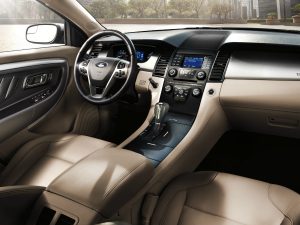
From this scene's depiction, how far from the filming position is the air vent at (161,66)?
241cm

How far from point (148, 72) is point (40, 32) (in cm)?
83

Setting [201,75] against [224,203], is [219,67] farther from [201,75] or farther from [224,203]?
[224,203]

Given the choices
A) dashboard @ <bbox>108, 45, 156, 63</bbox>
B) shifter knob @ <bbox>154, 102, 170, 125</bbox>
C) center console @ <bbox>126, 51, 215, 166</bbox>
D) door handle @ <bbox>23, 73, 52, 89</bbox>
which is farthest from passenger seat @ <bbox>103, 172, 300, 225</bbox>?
door handle @ <bbox>23, 73, 52, 89</bbox>

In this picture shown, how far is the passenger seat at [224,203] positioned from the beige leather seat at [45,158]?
53cm

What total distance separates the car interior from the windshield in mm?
73

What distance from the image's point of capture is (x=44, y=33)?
2.66 m

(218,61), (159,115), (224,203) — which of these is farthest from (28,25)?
(224,203)

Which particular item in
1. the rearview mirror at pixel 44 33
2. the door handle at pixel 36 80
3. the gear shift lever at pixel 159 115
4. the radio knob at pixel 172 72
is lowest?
the gear shift lever at pixel 159 115

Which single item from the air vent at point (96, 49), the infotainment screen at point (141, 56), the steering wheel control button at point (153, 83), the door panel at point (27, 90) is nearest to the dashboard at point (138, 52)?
the infotainment screen at point (141, 56)

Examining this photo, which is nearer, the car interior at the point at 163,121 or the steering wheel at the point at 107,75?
the car interior at the point at 163,121

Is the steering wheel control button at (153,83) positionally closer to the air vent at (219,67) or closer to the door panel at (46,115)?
the air vent at (219,67)

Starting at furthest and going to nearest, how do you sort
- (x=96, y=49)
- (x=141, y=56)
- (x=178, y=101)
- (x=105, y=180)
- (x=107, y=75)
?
(x=96, y=49), (x=141, y=56), (x=178, y=101), (x=107, y=75), (x=105, y=180)

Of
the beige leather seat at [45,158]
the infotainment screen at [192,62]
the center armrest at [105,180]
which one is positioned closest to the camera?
the center armrest at [105,180]

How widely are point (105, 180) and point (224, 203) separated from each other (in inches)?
26.0
